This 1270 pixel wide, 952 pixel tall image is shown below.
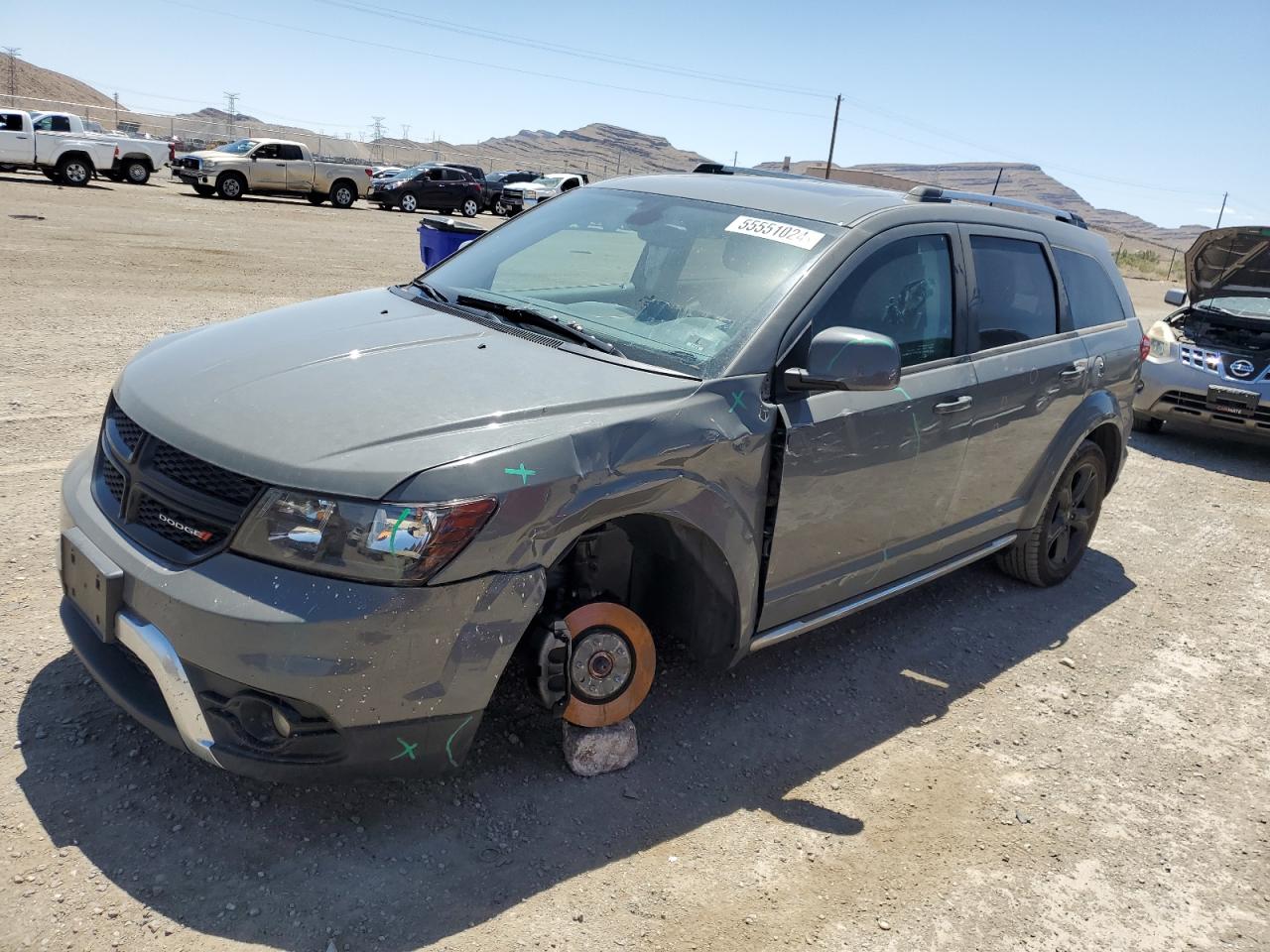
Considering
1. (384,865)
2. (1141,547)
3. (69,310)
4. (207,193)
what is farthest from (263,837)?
(207,193)

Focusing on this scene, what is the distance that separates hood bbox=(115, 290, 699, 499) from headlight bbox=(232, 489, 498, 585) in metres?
0.05

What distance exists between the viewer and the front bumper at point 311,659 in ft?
7.77

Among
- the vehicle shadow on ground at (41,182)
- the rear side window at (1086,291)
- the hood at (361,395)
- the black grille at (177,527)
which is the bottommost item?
the black grille at (177,527)

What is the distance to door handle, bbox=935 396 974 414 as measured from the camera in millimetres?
3777

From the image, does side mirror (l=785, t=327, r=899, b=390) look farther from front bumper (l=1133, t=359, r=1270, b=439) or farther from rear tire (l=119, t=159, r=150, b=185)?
rear tire (l=119, t=159, r=150, b=185)

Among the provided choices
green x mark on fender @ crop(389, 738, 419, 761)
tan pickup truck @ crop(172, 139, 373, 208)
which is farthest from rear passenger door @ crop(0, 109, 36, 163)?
green x mark on fender @ crop(389, 738, 419, 761)

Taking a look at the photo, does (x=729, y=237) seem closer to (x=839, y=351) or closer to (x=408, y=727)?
(x=839, y=351)

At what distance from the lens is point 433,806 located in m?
2.93

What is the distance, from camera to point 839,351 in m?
3.05

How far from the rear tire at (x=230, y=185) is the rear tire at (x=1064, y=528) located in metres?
26.8

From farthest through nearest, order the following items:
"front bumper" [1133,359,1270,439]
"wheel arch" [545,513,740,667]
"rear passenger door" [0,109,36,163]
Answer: "rear passenger door" [0,109,36,163]
"front bumper" [1133,359,1270,439]
"wheel arch" [545,513,740,667]

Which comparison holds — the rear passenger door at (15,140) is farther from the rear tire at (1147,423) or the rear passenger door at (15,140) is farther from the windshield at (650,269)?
the rear tire at (1147,423)

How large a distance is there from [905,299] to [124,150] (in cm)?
2916

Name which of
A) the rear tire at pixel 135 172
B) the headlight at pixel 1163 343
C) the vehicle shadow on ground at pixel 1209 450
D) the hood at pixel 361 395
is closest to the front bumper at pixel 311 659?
the hood at pixel 361 395
